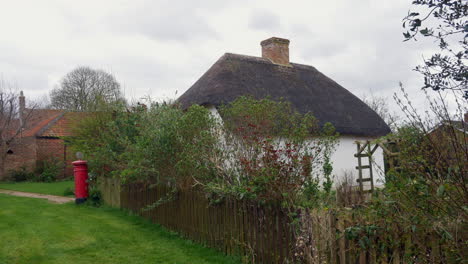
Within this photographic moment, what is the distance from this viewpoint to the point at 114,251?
679cm

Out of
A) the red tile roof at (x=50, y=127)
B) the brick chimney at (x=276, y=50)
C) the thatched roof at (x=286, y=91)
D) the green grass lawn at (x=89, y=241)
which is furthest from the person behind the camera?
the red tile roof at (x=50, y=127)

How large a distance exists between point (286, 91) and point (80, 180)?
901cm

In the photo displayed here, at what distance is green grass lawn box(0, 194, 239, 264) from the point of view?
20.8 feet

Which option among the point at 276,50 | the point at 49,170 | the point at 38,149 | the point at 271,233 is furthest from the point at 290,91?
the point at 38,149

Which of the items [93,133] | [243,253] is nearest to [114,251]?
[243,253]

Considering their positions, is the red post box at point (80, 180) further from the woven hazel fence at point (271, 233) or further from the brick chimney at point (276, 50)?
the brick chimney at point (276, 50)

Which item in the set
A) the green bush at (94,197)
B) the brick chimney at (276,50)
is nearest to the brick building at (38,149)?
the green bush at (94,197)

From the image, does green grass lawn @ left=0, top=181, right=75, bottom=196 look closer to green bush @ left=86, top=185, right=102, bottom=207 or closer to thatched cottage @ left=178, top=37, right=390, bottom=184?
green bush @ left=86, top=185, right=102, bottom=207

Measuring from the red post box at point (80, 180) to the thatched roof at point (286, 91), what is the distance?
176 inches

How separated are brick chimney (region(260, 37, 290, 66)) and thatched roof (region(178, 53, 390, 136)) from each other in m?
0.55

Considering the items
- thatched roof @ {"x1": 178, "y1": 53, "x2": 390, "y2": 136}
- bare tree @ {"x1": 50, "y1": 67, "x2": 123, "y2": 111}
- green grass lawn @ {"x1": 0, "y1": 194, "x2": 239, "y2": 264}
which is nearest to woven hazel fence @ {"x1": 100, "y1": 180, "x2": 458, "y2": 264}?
green grass lawn @ {"x1": 0, "y1": 194, "x2": 239, "y2": 264}

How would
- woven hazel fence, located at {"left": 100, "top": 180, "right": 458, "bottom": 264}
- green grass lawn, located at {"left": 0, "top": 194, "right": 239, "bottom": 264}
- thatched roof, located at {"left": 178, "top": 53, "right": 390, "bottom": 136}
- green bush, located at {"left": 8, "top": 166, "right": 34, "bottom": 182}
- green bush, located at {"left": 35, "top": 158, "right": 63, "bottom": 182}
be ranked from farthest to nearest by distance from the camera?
green bush, located at {"left": 8, "top": 166, "right": 34, "bottom": 182} < green bush, located at {"left": 35, "top": 158, "right": 63, "bottom": 182} < thatched roof, located at {"left": 178, "top": 53, "right": 390, "bottom": 136} < green grass lawn, located at {"left": 0, "top": 194, "right": 239, "bottom": 264} < woven hazel fence, located at {"left": 100, "top": 180, "right": 458, "bottom": 264}

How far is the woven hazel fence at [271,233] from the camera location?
12.3 ft

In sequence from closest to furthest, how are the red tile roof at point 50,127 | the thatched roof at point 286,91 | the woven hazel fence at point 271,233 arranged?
the woven hazel fence at point 271,233 → the thatched roof at point 286,91 → the red tile roof at point 50,127
